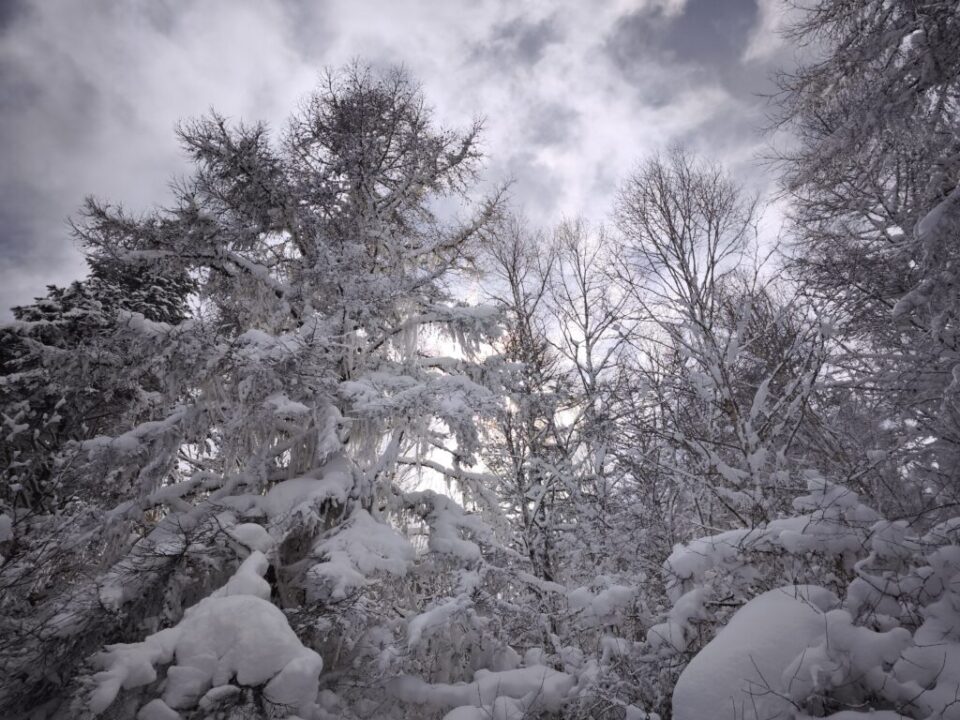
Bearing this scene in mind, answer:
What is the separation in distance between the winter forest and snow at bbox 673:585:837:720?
0.02m

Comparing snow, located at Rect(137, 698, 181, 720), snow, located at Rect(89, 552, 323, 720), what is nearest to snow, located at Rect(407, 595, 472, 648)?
snow, located at Rect(89, 552, 323, 720)

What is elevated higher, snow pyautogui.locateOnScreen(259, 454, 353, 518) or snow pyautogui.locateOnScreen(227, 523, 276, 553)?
snow pyautogui.locateOnScreen(259, 454, 353, 518)

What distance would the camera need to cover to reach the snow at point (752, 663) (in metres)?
2.48

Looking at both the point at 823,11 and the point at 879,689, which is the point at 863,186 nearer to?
the point at 823,11

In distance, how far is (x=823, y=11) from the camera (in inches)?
215

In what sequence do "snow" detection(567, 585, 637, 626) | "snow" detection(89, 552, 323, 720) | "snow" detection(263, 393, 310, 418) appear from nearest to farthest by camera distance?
"snow" detection(89, 552, 323, 720) → "snow" detection(567, 585, 637, 626) → "snow" detection(263, 393, 310, 418)

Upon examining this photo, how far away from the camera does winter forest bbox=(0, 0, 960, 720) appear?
2812 mm

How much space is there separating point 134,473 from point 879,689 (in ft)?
22.6

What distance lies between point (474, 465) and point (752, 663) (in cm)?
421

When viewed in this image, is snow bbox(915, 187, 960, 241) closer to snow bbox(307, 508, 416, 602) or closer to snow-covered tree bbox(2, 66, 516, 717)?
snow-covered tree bbox(2, 66, 516, 717)

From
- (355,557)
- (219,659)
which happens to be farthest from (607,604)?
(219,659)

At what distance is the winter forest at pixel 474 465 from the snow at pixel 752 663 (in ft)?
0.06

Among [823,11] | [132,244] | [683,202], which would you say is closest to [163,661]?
[132,244]

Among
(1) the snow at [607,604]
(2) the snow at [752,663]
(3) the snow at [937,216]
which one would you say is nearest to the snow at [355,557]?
(1) the snow at [607,604]
